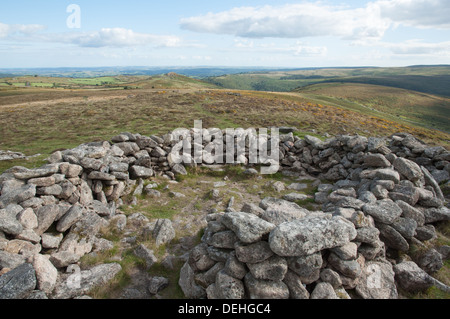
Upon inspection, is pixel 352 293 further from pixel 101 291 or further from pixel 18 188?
pixel 18 188

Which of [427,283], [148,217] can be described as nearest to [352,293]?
[427,283]

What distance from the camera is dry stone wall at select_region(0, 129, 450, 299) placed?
6035 millimetres

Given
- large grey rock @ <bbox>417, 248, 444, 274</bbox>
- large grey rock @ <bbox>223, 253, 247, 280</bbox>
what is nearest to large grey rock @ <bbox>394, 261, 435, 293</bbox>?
large grey rock @ <bbox>417, 248, 444, 274</bbox>

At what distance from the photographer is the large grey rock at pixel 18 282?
17.5 feet

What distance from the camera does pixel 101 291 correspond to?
6.58 m

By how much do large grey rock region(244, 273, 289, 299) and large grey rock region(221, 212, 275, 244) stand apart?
37.8 inches

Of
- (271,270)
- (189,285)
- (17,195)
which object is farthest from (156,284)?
(17,195)

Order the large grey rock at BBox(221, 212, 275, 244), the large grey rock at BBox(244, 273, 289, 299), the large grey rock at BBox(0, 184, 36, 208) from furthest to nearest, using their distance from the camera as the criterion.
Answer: the large grey rock at BBox(0, 184, 36, 208), the large grey rock at BBox(221, 212, 275, 244), the large grey rock at BBox(244, 273, 289, 299)

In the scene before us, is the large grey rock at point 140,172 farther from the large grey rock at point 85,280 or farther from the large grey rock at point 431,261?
the large grey rock at point 431,261

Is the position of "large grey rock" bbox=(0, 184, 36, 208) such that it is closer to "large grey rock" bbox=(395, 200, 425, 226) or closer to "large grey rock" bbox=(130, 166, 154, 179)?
"large grey rock" bbox=(130, 166, 154, 179)

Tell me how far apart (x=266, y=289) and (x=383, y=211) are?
5.28 metres

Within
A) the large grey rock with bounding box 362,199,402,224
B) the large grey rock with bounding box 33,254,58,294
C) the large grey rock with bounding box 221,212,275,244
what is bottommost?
the large grey rock with bounding box 33,254,58,294

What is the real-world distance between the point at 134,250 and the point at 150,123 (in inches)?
870

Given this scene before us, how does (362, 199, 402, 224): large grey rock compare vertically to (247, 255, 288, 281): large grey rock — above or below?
above
